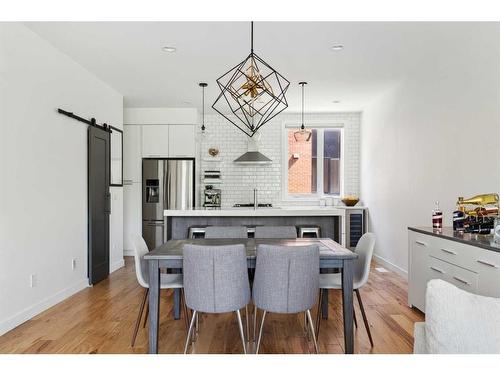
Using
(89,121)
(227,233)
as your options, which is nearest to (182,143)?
(89,121)

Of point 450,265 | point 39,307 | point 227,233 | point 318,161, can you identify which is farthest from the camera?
point 318,161

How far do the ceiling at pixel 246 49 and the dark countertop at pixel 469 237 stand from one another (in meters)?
1.80

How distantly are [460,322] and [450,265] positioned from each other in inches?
72.8

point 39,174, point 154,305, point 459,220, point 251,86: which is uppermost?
point 251,86

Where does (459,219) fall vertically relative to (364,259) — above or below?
above

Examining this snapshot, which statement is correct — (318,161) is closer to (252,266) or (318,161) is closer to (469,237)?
(469,237)

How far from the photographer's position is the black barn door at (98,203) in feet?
14.7

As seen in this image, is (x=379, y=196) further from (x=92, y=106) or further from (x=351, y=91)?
(x=92, y=106)

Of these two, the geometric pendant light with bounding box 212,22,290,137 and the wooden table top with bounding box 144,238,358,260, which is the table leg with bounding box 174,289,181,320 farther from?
the geometric pendant light with bounding box 212,22,290,137

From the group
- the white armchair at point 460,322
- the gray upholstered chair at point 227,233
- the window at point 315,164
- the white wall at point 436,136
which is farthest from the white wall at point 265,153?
the white armchair at point 460,322

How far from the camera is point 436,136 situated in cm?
399

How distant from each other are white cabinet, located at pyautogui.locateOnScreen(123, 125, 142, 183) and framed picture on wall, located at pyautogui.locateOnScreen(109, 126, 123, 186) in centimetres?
77

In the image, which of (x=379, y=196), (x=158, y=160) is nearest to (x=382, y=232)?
(x=379, y=196)
